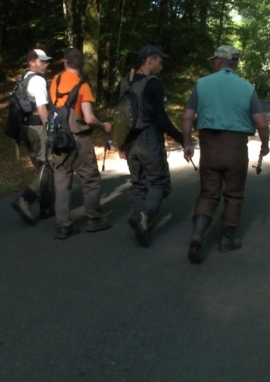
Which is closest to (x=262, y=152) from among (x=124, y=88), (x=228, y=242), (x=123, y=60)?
(x=228, y=242)

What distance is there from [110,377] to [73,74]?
3368 millimetres

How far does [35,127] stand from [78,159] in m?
0.86

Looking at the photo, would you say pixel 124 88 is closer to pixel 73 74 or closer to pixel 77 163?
pixel 73 74

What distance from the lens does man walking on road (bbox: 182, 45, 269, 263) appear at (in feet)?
16.4

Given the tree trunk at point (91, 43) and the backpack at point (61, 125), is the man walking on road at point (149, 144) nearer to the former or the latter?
the backpack at point (61, 125)

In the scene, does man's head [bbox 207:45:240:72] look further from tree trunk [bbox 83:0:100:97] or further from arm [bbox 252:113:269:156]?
tree trunk [bbox 83:0:100:97]

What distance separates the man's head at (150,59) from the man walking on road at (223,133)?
67 cm

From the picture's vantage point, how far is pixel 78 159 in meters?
5.88

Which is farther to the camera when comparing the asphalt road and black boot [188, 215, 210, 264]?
black boot [188, 215, 210, 264]

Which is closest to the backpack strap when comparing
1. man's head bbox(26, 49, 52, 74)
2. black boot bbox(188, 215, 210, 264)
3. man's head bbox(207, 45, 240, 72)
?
man's head bbox(26, 49, 52, 74)

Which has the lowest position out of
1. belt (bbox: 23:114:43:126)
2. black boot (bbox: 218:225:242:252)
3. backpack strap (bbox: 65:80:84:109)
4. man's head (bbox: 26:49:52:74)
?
black boot (bbox: 218:225:242:252)

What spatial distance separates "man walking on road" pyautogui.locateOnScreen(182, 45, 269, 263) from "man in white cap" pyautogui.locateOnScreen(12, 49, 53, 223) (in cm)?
183

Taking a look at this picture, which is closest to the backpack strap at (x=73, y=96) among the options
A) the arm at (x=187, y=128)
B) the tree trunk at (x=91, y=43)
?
the arm at (x=187, y=128)

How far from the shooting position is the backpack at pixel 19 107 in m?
6.20
